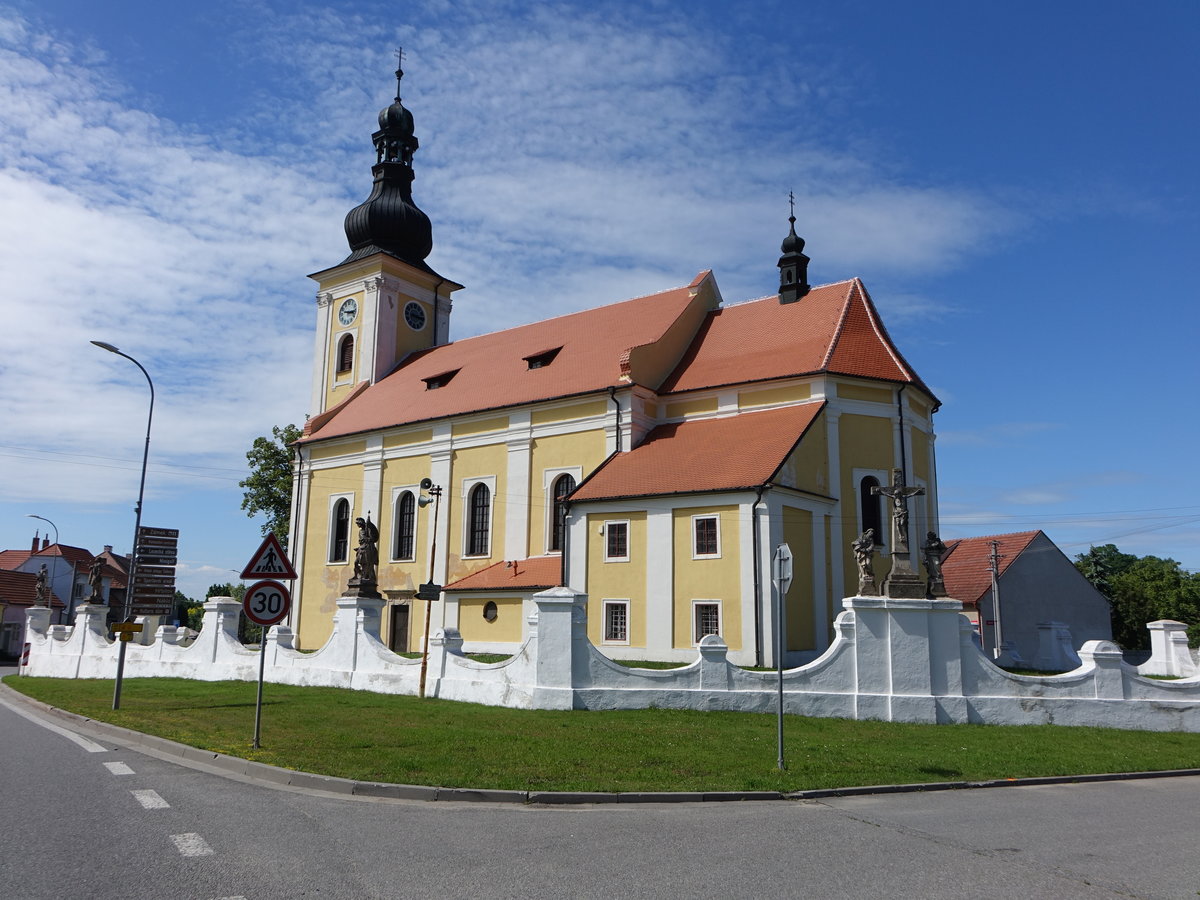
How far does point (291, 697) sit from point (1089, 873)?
1550 centimetres

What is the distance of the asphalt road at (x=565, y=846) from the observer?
6254 mm

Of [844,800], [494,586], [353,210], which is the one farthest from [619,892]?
[353,210]

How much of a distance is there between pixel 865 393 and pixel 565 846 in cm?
2260

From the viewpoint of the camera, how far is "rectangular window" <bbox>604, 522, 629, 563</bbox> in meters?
26.5

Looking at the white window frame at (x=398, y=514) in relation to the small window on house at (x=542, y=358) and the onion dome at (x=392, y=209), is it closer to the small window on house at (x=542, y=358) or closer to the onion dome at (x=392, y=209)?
the small window on house at (x=542, y=358)

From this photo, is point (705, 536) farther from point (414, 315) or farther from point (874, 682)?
point (414, 315)

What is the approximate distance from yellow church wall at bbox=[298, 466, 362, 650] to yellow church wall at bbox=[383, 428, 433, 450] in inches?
81.1

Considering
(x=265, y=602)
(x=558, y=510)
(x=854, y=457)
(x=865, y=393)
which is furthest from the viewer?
(x=558, y=510)

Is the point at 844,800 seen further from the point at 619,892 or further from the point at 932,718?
the point at 932,718

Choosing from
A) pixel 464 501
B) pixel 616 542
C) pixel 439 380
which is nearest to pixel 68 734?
pixel 616 542

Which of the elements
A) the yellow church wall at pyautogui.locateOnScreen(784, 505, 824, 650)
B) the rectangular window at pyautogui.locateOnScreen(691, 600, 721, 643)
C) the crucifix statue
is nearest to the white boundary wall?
the crucifix statue

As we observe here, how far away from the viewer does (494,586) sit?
29281mm

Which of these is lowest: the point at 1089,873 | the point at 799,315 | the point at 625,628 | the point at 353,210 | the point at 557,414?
the point at 1089,873

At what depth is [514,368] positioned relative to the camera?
115 feet
